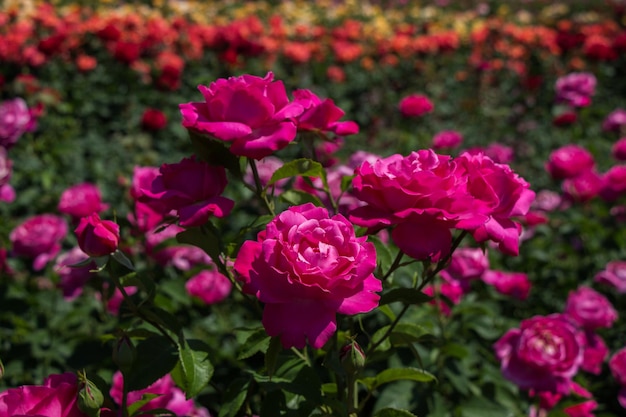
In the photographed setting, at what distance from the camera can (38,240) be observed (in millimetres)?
1792

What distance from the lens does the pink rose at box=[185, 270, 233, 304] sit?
1.93 m

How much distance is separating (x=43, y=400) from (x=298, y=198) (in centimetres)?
46

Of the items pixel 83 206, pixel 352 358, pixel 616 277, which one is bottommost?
pixel 616 277

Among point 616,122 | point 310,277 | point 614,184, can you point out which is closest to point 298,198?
point 310,277

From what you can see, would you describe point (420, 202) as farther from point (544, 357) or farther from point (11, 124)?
point (11, 124)

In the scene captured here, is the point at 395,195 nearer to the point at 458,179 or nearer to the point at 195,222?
the point at 458,179

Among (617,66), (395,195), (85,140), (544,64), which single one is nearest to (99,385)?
(395,195)

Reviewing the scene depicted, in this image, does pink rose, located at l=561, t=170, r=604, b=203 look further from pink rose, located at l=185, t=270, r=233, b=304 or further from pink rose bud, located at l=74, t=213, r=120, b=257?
pink rose bud, located at l=74, t=213, r=120, b=257

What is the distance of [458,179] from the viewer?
2.54ft

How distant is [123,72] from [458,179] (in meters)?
3.80

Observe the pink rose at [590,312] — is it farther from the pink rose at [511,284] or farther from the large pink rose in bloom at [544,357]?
the large pink rose in bloom at [544,357]

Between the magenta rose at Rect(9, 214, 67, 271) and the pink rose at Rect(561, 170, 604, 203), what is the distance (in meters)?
1.77


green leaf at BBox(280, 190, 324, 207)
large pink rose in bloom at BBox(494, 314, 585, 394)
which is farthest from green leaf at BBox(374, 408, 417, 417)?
large pink rose in bloom at BBox(494, 314, 585, 394)

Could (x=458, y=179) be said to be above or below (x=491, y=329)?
above
